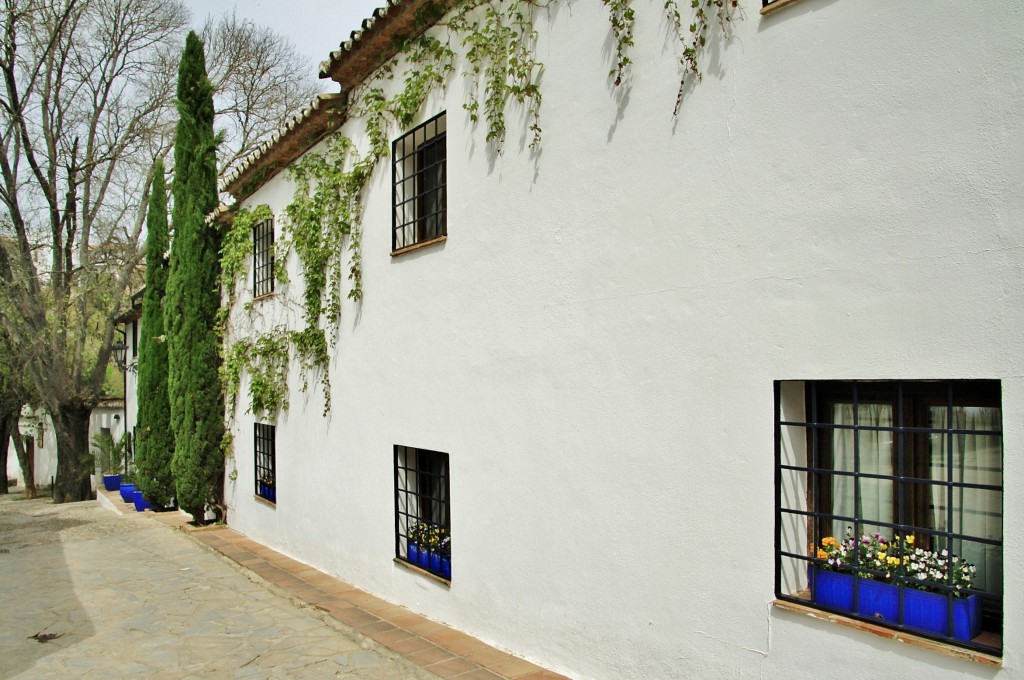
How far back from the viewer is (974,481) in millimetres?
3617

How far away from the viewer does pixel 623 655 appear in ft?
16.1

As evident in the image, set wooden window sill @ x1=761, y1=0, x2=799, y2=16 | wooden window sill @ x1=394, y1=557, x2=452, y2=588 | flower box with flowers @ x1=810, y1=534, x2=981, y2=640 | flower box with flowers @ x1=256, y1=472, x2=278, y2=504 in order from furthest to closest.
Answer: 1. flower box with flowers @ x1=256, y1=472, x2=278, y2=504
2. wooden window sill @ x1=394, y1=557, x2=452, y2=588
3. wooden window sill @ x1=761, y1=0, x2=799, y2=16
4. flower box with flowers @ x1=810, y1=534, x2=981, y2=640

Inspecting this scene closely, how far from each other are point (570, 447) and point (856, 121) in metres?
2.79

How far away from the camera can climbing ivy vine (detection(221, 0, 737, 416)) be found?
5.09 m

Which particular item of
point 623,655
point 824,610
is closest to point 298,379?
point 623,655

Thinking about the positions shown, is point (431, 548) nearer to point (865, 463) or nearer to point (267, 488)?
point (865, 463)

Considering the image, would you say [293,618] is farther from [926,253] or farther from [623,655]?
[926,253]

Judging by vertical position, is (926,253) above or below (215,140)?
below

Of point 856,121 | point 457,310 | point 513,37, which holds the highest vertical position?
point 513,37

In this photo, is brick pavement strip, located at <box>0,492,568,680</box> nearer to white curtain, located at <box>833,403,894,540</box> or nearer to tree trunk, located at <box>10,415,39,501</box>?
white curtain, located at <box>833,403,894,540</box>

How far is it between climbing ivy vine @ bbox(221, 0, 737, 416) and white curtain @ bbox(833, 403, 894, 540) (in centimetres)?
209

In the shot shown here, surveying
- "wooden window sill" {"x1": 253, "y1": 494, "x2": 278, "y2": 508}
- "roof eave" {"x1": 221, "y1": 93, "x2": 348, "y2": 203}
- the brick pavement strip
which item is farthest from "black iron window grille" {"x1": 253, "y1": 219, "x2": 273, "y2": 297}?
the brick pavement strip

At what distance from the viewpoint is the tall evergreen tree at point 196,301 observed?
13.0 metres

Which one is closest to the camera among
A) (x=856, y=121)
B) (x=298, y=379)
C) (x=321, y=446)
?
(x=856, y=121)
